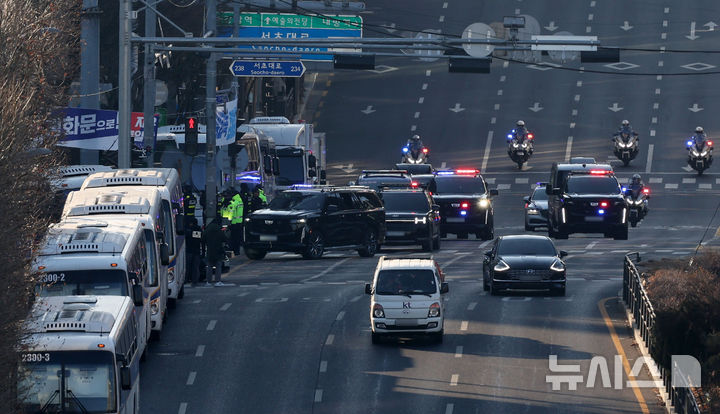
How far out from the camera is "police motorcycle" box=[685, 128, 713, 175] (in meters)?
64.1

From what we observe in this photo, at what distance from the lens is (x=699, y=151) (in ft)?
211

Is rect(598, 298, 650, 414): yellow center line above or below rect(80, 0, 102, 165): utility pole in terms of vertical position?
below

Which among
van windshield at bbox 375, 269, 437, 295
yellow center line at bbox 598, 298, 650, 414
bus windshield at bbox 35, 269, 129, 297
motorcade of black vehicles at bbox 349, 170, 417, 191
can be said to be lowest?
motorcade of black vehicles at bbox 349, 170, 417, 191

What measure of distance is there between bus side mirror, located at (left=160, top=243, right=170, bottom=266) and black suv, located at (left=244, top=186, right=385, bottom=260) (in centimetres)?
1067

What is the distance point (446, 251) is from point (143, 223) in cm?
1781

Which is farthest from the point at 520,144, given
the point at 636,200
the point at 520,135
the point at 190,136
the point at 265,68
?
the point at 190,136

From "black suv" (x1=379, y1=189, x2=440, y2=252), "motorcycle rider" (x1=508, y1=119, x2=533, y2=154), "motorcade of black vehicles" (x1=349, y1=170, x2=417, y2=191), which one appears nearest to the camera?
"black suv" (x1=379, y1=189, x2=440, y2=252)

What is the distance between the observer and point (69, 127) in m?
35.6

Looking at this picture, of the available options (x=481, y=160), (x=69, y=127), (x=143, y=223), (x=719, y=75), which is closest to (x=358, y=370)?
(x=143, y=223)

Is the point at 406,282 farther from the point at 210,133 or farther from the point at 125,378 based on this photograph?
the point at 210,133

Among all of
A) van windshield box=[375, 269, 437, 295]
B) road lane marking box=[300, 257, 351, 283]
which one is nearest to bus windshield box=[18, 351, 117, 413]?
van windshield box=[375, 269, 437, 295]

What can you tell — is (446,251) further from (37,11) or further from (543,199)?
(37,11)

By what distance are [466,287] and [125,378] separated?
17.3m

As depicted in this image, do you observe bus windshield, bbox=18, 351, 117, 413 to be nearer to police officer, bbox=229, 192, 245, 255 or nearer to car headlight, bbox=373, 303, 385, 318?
car headlight, bbox=373, 303, 385, 318
